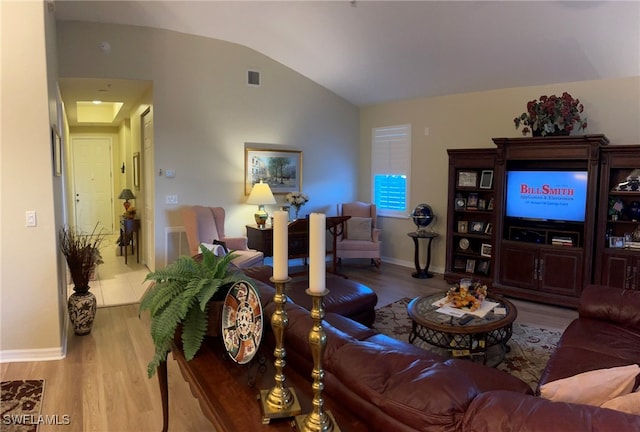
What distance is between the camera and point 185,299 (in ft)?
5.79

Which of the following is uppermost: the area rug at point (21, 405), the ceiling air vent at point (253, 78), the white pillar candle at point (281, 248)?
the ceiling air vent at point (253, 78)

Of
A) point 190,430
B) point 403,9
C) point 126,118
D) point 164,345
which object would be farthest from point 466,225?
point 126,118

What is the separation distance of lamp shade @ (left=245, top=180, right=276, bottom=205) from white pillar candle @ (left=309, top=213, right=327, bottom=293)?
4.72 metres

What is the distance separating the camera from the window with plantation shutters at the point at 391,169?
669 cm

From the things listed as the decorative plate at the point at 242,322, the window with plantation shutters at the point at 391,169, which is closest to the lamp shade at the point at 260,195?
the window with plantation shutters at the point at 391,169

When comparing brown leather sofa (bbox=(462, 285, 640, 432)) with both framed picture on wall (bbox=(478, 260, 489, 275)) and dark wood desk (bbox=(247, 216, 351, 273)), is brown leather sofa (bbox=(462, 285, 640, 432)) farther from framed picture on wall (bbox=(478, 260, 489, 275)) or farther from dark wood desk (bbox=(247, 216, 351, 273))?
dark wood desk (bbox=(247, 216, 351, 273))

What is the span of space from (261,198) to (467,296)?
128 inches

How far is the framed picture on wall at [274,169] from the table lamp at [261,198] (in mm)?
268

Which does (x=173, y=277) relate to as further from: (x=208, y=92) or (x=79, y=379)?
(x=208, y=92)

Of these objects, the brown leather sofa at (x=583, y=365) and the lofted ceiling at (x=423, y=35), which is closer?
the brown leather sofa at (x=583, y=365)

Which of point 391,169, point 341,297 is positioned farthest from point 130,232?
point 341,297

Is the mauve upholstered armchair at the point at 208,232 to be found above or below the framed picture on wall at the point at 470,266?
above

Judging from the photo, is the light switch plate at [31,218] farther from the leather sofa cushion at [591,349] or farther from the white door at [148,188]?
the leather sofa cushion at [591,349]

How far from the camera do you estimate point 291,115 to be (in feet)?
21.4
